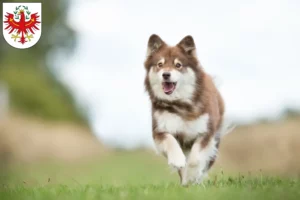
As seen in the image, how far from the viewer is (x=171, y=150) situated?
3.38 meters

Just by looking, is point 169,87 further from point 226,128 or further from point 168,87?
point 226,128

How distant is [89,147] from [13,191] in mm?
494

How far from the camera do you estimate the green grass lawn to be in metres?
3.33

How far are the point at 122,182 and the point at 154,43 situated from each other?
2.70 ft

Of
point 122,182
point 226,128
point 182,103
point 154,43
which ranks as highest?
point 154,43

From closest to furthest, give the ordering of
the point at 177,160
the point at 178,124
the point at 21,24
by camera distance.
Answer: the point at 177,160 < the point at 178,124 < the point at 21,24

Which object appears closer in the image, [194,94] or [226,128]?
[194,94]

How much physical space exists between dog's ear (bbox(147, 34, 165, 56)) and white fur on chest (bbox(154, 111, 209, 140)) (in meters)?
0.36

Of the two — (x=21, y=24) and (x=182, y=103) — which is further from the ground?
(x=21, y=24)

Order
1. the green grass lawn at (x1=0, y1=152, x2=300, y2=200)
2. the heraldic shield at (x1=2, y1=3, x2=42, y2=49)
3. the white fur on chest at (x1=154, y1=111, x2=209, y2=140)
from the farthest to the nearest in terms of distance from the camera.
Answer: the heraldic shield at (x1=2, y1=3, x2=42, y2=49)
the white fur on chest at (x1=154, y1=111, x2=209, y2=140)
the green grass lawn at (x1=0, y1=152, x2=300, y2=200)

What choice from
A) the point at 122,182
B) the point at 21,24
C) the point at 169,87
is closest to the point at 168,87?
the point at 169,87

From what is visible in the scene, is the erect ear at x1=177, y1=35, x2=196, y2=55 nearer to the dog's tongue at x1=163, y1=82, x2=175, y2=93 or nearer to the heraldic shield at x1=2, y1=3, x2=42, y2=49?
the dog's tongue at x1=163, y1=82, x2=175, y2=93

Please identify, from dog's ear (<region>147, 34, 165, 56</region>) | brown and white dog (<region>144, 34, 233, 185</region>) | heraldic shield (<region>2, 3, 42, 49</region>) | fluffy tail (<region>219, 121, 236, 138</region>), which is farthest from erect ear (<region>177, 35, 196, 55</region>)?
heraldic shield (<region>2, 3, 42, 49</region>)

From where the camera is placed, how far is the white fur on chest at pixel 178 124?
3.46 m
